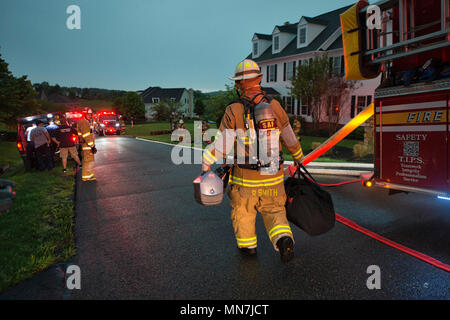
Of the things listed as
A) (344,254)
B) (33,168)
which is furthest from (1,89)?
(344,254)

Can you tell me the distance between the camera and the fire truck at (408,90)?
3508 millimetres

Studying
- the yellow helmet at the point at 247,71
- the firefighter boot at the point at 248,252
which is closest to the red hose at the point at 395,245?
→ the firefighter boot at the point at 248,252

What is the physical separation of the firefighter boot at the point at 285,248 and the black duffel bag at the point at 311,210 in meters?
0.24

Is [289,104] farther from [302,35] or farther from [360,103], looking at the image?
[360,103]

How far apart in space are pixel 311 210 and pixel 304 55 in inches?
950

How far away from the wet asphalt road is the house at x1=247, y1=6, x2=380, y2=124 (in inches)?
688

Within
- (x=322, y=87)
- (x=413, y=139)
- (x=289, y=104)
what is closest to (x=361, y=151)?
(x=413, y=139)

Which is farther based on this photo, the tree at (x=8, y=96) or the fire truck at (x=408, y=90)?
the tree at (x=8, y=96)

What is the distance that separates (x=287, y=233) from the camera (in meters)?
3.09

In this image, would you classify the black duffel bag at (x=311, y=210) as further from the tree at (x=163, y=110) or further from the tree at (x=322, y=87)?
the tree at (x=163, y=110)

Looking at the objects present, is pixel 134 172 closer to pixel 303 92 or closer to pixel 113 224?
pixel 113 224

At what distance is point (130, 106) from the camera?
6112cm

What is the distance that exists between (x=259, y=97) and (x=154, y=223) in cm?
277
